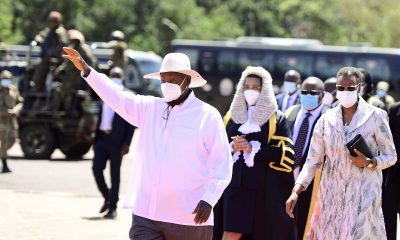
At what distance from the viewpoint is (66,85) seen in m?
23.1

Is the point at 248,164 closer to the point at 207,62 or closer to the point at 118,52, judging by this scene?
the point at 118,52

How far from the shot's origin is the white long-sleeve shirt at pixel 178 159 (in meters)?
7.16

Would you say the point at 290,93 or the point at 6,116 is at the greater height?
the point at 290,93

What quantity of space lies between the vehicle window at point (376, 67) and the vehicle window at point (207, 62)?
17.0ft

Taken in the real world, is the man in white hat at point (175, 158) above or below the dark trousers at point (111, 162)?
above

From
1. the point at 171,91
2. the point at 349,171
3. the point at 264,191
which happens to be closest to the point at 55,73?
the point at 264,191

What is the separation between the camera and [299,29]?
243 feet

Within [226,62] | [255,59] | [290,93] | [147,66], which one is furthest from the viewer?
[147,66]

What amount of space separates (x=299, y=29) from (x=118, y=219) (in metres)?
60.8

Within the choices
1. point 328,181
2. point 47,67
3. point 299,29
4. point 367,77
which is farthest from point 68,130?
point 299,29

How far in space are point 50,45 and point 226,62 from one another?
18321mm

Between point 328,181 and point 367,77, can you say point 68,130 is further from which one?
point 328,181

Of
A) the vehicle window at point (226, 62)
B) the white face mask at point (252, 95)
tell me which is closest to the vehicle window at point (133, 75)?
the vehicle window at point (226, 62)

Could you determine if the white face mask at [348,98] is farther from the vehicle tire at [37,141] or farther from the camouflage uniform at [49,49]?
the vehicle tire at [37,141]
